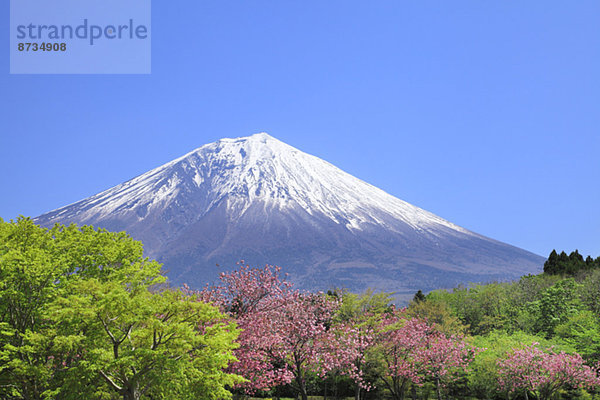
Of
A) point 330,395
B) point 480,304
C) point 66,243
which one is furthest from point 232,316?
point 480,304

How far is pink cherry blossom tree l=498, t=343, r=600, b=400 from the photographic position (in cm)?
3416

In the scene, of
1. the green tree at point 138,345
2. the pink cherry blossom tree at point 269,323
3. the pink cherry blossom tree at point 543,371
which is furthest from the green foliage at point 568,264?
the green tree at point 138,345

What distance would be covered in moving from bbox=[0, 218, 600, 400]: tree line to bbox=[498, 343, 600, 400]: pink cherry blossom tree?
102 millimetres

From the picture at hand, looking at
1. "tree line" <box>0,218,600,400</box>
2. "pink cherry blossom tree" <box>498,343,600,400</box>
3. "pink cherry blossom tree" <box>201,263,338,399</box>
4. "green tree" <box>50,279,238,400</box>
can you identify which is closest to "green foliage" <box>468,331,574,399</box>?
"tree line" <box>0,218,600,400</box>

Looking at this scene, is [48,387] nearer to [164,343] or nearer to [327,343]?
[164,343]

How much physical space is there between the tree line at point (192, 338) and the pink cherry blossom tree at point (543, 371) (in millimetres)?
102

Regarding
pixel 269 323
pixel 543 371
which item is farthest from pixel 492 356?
pixel 269 323

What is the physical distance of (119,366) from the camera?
64.4ft

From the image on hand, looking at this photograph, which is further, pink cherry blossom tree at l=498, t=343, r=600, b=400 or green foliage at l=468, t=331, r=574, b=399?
green foliage at l=468, t=331, r=574, b=399

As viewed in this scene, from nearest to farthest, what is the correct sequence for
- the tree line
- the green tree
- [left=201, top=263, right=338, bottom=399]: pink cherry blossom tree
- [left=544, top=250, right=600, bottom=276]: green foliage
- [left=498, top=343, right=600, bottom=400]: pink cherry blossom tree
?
the green tree
the tree line
[left=201, top=263, right=338, bottom=399]: pink cherry blossom tree
[left=498, top=343, right=600, bottom=400]: pink cherry blossom tree
[left=544, top=250, right=600, bottom=276]: green foliage

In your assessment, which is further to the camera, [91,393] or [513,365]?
[513,365]

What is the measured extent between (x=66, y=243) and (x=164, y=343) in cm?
807

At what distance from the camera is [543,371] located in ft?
113

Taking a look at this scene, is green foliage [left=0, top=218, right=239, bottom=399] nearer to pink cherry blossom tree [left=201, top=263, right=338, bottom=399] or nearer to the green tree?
the green tree
